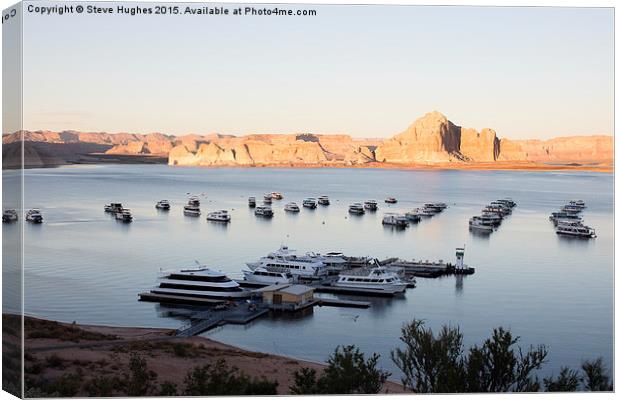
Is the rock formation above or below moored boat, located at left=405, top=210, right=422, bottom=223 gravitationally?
above

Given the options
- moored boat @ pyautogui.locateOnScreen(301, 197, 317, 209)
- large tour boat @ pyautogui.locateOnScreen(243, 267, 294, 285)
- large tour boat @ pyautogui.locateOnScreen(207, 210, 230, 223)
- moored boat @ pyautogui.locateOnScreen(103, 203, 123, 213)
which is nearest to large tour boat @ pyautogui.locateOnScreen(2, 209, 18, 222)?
moored boat @ pyautogui.locateOnScreen(103, 203, 123, 213)

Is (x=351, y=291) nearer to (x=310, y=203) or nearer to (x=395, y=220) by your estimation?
(x=310, y=203)

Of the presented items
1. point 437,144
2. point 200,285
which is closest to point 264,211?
point 200,285

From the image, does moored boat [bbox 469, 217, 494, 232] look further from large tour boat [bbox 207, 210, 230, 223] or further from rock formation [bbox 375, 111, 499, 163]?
large tour boat [bbox 207, 210, 230, 223]

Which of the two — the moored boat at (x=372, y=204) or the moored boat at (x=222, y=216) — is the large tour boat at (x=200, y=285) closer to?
the moored boat at (x=372, y=204)

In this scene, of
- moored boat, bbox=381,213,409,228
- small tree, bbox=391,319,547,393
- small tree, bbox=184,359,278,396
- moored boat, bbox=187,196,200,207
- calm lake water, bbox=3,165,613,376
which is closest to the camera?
small tree, bbox=184,359,278,396

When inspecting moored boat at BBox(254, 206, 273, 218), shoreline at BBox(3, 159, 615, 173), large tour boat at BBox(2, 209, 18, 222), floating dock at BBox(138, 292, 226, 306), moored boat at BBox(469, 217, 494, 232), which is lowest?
floating dock at BBox(138, 292, 226, 306)

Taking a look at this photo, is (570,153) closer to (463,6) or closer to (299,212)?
(463,6)

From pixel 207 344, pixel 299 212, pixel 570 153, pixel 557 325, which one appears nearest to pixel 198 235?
pixel 299 212
